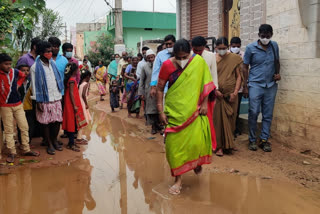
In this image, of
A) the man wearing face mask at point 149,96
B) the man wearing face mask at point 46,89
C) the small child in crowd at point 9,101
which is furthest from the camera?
the man wearing face mask at point 149,96

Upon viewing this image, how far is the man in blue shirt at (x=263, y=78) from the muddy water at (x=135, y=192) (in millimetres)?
1527

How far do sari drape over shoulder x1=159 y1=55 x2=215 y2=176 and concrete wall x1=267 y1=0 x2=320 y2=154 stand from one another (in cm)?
215

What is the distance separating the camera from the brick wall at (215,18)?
959 centimetres

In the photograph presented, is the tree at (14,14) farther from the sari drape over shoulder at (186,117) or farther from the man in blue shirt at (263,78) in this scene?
the man in blue shirt at (263,78)

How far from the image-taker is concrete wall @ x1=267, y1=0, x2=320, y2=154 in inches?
203

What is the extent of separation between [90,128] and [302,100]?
4814 mm

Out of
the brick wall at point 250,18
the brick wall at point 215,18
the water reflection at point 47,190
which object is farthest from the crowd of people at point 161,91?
the brick wall at point 215,18

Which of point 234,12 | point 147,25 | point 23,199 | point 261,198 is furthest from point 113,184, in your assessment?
point 147,25

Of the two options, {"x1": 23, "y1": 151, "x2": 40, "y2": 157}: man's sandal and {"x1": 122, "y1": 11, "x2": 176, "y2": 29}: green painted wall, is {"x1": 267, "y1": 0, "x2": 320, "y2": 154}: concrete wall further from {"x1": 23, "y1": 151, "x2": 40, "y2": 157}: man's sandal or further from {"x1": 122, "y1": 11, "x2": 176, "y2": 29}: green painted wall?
{"x1": 122, "y1": 11, "x2": 176, "y2": 29}: green painted wall

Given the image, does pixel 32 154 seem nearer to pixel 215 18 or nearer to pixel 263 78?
pixel 263 78

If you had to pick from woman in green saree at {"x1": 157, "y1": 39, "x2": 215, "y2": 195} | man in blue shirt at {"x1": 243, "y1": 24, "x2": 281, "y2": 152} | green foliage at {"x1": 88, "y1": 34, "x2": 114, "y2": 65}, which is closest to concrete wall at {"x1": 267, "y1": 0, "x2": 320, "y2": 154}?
man in blue shirt at {"x1": 243, "y1": 24, "x2": 281, "y2": 152}

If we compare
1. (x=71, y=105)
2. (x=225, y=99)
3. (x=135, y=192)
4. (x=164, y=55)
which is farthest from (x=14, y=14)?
(x=225, y=99)

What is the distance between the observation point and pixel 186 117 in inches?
152

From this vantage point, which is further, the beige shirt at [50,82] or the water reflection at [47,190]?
the beige shirt at [50,82]
